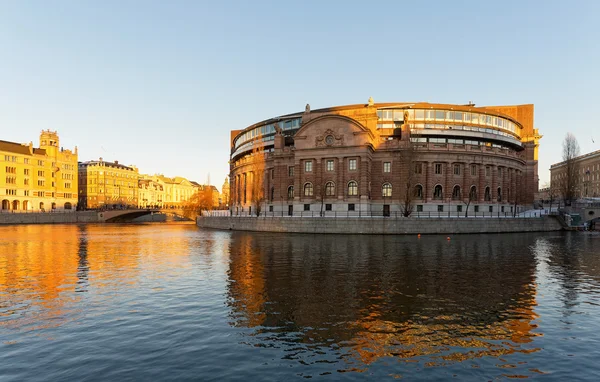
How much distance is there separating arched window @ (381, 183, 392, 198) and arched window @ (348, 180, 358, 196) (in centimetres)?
629

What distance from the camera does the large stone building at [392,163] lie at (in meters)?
75.3

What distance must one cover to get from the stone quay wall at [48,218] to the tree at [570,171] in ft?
448

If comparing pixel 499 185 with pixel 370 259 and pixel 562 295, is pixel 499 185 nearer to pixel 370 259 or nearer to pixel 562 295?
pixel 370 259

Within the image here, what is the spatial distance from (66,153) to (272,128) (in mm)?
97758

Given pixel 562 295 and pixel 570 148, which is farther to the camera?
pixel 570 148

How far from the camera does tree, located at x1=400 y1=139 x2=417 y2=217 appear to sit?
69938 mm

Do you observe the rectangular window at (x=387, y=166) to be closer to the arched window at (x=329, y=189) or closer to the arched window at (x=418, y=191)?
the arched window at (x=418, y=191)

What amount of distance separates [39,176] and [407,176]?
131 m

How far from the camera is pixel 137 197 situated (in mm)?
197000

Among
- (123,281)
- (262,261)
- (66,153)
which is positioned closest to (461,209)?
(262,261)

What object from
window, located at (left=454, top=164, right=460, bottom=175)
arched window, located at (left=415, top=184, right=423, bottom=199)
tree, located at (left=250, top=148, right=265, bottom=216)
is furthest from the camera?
tree, located at (left=250, top=148, right=265, bottom=216)

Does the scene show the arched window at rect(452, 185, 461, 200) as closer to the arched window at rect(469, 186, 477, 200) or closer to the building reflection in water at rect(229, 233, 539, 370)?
the arched window at rect(469, 186, 477, 200)

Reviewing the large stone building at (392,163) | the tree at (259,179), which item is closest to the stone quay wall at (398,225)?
the large stone building at (392,163)

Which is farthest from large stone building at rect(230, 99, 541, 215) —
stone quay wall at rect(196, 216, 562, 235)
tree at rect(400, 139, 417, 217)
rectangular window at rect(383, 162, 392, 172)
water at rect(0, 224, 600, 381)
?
water at rect(0, 224, 600, 381)
